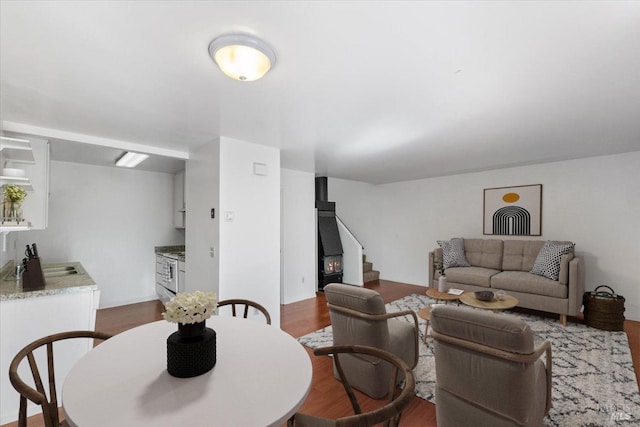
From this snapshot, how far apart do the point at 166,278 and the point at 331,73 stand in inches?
163

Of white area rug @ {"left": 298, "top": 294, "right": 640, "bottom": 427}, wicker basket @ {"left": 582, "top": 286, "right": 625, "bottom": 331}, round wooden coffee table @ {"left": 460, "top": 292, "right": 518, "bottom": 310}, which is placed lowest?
white area rug @ {"left": 298, "top": 294, "right": 640, "bottom": 427}

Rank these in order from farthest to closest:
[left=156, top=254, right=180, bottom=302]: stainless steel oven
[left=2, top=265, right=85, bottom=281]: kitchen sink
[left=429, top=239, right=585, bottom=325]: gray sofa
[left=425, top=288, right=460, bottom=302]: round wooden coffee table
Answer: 1. [left=156, top=254, right=180, bottom=302]: stainless steel oven
2. [left=429, top=239, right=585, bottom=325]: gray sofa
3. [left=2, top=265, right=85, bottom=281]: kitchen sink
4. [left=425, top=288, right=460, bottom=302]: round wooden coffee table

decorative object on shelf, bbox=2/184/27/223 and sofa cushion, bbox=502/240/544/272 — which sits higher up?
decorative object on shelf, bbox=2/184/27/223

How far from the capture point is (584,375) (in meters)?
2.47

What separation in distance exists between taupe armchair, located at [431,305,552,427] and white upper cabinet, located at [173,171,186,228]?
4.46 metres

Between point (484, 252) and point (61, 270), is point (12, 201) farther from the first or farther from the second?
point (484, 252)

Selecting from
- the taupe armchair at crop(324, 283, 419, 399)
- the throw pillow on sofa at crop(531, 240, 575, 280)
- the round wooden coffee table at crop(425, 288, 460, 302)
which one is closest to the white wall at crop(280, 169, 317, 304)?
the round wooden coffee table at crop(425, 288, 460, 302)

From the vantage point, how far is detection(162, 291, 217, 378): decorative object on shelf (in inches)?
43.3

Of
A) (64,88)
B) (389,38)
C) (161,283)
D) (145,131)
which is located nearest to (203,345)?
(389,38)

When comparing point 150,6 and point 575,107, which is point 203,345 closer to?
point 150,6

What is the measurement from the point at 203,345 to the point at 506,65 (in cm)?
221

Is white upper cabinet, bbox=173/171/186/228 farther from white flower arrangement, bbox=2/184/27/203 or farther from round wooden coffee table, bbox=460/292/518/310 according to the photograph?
round wooden coffee table, bbox=460/292/518/310

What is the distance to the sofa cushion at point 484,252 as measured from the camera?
187 inches

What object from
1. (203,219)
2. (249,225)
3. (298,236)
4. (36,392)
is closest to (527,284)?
(298,236)
